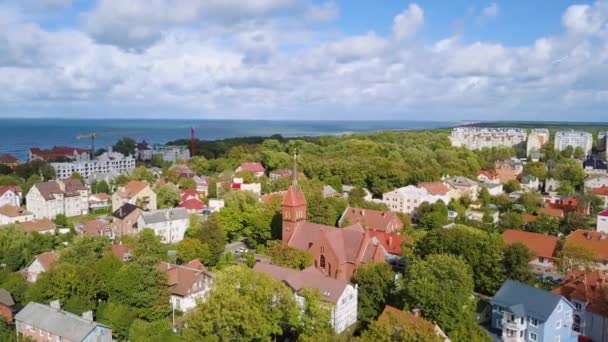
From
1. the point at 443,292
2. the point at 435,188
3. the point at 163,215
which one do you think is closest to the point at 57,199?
the point at 163,215

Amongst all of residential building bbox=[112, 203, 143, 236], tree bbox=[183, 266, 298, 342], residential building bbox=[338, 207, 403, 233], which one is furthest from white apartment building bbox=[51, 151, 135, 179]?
tree bbox=[183, 266, 298, 342]

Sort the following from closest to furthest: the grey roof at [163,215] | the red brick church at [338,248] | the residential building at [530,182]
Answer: the red brick church at [338,248] → the grey roof at [163,215] → the residential building at [530,182]

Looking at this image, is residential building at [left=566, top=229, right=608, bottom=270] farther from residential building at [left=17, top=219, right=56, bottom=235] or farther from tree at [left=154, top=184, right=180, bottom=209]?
residential building at [left=17, top=219, right=56, bottom=235]

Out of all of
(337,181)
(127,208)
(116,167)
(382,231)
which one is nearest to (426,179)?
(337,181)

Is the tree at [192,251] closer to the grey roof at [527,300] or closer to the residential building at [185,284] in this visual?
the residential building at [185,284]

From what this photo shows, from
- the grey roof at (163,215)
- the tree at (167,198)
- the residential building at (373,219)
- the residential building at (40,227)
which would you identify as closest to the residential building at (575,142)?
the residential building at (373,219)

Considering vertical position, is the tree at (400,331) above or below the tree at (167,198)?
above
